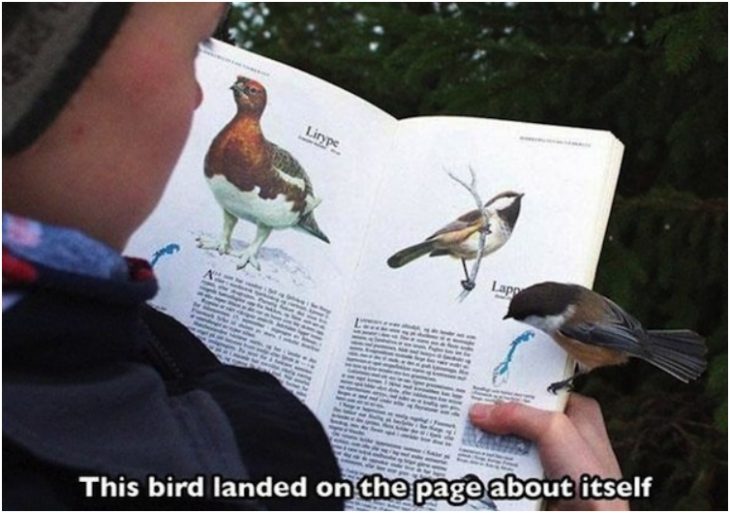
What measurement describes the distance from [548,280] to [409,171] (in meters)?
0.17

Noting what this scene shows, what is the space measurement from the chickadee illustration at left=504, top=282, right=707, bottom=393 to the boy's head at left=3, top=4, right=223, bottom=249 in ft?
1.15

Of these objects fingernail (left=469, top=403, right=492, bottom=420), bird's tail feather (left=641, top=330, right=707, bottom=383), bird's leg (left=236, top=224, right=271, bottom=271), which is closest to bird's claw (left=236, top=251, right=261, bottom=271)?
bird's leg (left=236, top=224, right=271, bottom=271)

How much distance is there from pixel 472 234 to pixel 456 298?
0.06 m

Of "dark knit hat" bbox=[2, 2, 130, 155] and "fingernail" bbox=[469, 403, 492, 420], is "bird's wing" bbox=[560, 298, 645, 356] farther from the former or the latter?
"dark knit hat" bbox=[2, 2, 130, 155]

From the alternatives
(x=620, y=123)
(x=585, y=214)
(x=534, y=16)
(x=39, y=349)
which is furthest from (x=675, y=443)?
(x=39, y=349)

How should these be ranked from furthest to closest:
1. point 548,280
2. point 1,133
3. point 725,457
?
point 725,457
point 548,280
point 1,133

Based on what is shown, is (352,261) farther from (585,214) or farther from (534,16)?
(534,16)

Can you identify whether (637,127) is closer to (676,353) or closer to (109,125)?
(676,353)

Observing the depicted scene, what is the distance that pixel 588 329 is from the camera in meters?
0.88

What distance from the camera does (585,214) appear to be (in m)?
0.92

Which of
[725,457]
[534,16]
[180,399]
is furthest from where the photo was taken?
→ [534,16]

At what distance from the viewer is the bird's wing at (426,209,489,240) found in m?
0.95

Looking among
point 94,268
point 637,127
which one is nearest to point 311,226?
point 94,268

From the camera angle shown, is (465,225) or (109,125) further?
(465,225)
